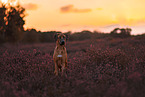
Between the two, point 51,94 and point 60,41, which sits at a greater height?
point 60,41

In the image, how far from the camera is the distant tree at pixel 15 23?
28719mm

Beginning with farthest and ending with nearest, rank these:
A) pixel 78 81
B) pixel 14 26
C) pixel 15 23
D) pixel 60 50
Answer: pixel 15 23
pixel 14 26
pixel 60 50
pixel 78 81

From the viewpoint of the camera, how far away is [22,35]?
2886cm

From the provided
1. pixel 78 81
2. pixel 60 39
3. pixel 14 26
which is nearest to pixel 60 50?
pixel 60 39

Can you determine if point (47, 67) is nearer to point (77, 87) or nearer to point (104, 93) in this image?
point (77, 87)

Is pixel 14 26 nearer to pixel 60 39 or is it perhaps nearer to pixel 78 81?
pixel 60 39

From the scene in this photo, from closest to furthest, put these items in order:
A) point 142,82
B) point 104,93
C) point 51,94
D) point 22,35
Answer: point 104,93 → point 51,94 → point 142,82 → point 22,35

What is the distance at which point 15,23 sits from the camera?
3142 cm

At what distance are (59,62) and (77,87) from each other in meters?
1.66

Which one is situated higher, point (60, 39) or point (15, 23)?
point (15, 23)

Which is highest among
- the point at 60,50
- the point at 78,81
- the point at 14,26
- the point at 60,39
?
the point at 14,26

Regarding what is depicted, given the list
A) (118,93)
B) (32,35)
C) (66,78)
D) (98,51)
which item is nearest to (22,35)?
(32,35)

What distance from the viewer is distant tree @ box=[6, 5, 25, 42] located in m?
28.7

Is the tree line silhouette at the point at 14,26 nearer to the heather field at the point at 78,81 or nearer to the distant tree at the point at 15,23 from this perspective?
the distant tree at the point at 15,23
